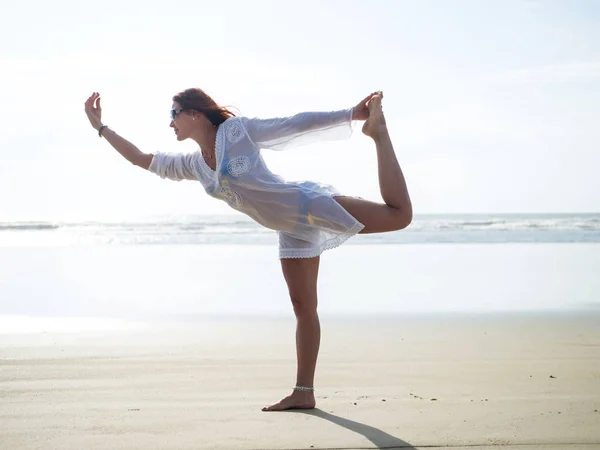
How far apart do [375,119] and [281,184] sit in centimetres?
60

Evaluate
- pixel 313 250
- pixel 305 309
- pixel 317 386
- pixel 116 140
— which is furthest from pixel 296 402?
pixel 116 140

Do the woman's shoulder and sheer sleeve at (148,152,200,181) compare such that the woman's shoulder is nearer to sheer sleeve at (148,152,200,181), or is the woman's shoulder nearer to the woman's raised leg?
sheer sleeve at (148,152,200,181)

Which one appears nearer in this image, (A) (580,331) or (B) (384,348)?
(B) (384,348)

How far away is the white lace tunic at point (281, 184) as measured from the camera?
4.00 m

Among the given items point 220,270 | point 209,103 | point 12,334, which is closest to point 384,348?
point 209,103

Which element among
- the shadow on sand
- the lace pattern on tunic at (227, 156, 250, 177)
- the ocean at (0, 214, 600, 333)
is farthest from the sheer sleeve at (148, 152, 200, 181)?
the ocean at (0, 214, 600, 333)

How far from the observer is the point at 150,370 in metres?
5.22

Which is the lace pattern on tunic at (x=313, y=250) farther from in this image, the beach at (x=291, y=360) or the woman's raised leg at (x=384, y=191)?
the beach at (x=291, y=360)

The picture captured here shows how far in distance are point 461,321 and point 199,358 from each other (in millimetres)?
3123

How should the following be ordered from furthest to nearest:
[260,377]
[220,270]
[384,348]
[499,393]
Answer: [220,270] → [384,348] → [260,377] → [499,393]

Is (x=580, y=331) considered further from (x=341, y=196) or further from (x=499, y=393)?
(x=341, y=196)

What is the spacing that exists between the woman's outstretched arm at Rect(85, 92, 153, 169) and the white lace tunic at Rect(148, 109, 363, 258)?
1.85 ft

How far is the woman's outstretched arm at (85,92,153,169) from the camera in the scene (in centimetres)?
452

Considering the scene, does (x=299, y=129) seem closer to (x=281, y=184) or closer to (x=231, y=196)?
(x=281, y=184)
